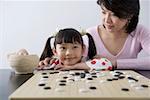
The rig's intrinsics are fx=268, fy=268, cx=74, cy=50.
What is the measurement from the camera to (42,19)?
274 centimetres

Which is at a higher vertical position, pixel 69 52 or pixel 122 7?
pixel 122 7

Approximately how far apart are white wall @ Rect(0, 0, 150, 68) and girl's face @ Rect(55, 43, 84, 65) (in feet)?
4.16

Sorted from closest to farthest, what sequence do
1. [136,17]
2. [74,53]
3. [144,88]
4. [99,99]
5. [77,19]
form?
[99,99] → [144,88] → [74,53] → [136,17] → [77,19]

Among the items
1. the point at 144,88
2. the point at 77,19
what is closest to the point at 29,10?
the point at 77,19

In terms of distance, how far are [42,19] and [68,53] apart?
138 cm

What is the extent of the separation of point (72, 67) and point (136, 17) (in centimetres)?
68

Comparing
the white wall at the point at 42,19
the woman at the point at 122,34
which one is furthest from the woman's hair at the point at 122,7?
the white wall at the point at 42,19

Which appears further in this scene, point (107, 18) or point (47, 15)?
point (47, 15)

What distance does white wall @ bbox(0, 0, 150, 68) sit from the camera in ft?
8.92

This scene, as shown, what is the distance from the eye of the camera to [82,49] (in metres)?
1.53

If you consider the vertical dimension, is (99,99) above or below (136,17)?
below

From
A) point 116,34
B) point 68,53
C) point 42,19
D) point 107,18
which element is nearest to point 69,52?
point 68,53

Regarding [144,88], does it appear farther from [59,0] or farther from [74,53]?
[59,0]

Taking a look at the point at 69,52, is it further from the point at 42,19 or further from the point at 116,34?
the point at 42,19
